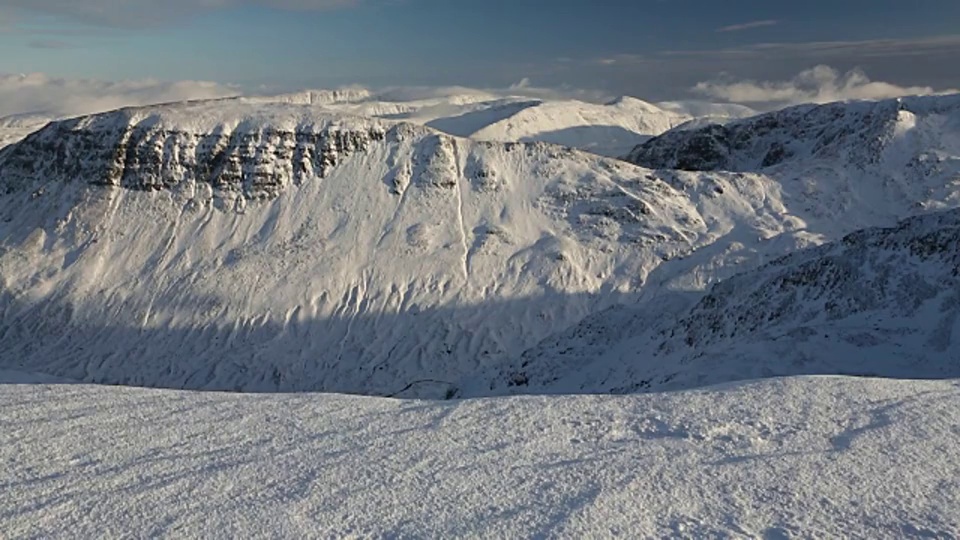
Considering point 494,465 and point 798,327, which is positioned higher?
point 494,465

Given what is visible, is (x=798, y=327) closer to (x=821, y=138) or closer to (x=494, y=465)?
(x=494, y=465)

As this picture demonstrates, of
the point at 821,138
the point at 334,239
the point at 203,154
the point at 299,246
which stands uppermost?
the point at 203,154

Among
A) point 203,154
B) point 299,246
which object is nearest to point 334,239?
point 299,246

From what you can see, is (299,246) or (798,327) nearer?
(798,327)

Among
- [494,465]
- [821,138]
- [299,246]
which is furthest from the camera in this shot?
[821,138]

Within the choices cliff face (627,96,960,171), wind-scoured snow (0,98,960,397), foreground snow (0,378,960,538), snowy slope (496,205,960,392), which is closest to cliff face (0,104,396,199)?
wind-scoured snow (0,98,960,397)

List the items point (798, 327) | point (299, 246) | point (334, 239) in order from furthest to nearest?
point (334, 239) → point (299, 246) → point (798, 327)

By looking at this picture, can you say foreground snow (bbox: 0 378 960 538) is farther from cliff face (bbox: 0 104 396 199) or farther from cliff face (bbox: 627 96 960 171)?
cliff face (bbox: 627 96 960 171)
